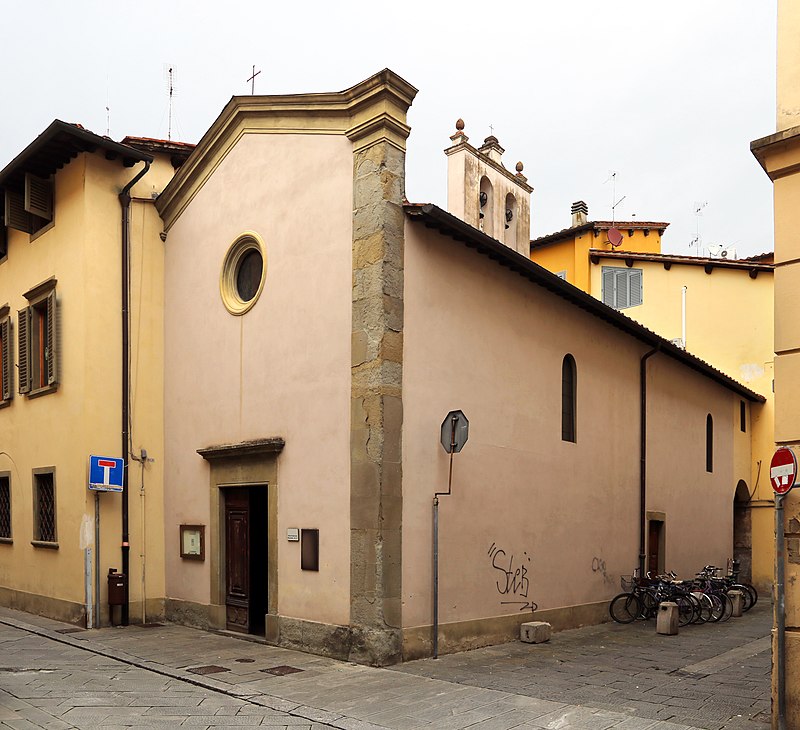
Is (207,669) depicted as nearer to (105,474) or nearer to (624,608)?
(105,474)

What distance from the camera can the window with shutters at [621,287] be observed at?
23.7 meters

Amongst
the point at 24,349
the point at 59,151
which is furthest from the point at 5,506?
the point at 59,151

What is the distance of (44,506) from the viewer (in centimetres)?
1420

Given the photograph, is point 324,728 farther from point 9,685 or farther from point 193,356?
point 193,356

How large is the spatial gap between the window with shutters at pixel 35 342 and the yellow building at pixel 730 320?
15.2 meters

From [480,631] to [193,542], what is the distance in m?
4.52

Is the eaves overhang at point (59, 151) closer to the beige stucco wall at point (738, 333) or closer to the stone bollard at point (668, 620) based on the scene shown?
the stone bollard at point (668, 620)

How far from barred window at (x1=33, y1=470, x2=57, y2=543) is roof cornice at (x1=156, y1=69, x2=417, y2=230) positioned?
200 inches

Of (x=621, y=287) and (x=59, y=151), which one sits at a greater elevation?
(x=59, y=151)

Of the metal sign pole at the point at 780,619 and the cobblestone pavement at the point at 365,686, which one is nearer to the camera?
the metal sign pole at the point at 780,619

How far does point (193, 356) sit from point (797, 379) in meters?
8.84

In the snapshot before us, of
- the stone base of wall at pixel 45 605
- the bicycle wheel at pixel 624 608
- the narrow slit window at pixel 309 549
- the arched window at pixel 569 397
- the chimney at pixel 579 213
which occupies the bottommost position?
the bicycle wheel at pixel 624 608

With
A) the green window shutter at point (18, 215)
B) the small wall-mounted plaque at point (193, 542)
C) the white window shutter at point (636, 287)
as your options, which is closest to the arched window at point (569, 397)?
the small wall-mounted plaque at point (193, 542)

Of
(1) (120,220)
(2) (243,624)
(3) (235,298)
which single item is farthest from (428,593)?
(1) (120,220)
